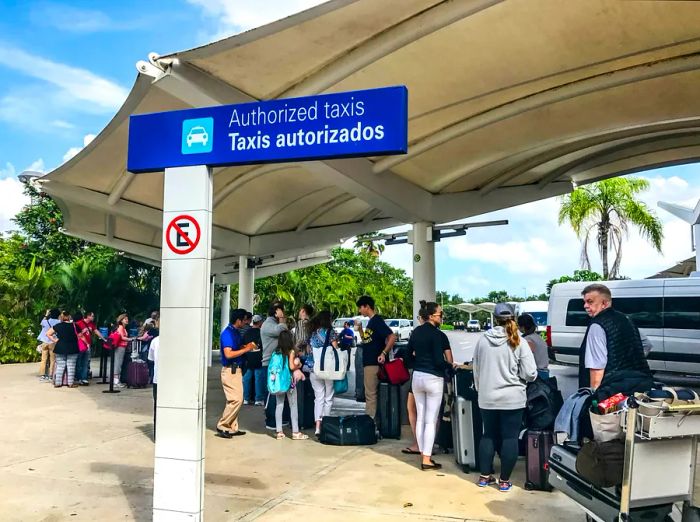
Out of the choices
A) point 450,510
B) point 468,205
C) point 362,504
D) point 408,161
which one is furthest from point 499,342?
point 468,205

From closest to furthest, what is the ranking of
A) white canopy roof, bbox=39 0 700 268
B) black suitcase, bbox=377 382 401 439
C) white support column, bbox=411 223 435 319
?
white canopy roof, bbox=39 0 700 268, black suitcase, bbox=377 382 401 439, white support column, bbox=411 223 435 319

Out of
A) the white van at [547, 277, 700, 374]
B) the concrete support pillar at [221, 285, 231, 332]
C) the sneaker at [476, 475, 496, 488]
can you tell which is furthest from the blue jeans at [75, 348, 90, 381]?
the white van at [547, 277, 700, 374]

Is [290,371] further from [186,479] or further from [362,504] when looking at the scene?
[186,479]

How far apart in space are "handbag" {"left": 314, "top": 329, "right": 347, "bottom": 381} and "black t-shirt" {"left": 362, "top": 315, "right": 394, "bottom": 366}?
0.37 meters

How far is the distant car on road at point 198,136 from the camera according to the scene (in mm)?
4238

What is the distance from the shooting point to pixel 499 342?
5441 mm

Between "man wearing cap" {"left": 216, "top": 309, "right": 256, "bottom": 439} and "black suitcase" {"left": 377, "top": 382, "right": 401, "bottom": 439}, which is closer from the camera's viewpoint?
"man wearing cap" {"left": 216, "top": 309, "right": 256, "bottom": 439}

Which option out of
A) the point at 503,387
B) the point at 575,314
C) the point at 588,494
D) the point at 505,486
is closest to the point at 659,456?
the point at 588,494

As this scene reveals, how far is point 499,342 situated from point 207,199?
2.96m

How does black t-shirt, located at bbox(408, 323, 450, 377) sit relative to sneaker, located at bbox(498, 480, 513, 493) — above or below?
above

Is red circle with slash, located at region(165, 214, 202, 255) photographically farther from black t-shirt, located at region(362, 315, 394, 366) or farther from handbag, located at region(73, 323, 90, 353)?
handbag, located at region(73, 323, 90, 353)

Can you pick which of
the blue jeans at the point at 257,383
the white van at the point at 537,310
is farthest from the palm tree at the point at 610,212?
the blue jeans at the point at 257,383

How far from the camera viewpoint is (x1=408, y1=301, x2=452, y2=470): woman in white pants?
6.14 m

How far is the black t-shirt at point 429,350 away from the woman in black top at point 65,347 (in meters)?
8.83
